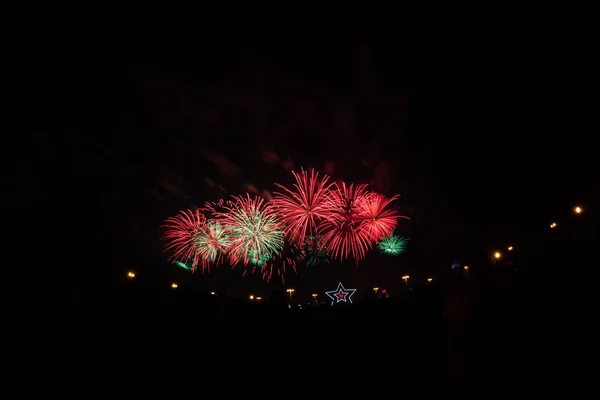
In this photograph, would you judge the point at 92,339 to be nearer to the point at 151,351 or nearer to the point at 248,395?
the point at 151,351

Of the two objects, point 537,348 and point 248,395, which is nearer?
point 537,348

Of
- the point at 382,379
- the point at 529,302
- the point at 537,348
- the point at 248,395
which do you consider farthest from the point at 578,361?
the point at 248,395

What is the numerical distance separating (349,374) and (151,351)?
24.6ft

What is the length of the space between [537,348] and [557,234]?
6.03 meters

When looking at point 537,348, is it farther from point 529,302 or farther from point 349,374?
point 349,374

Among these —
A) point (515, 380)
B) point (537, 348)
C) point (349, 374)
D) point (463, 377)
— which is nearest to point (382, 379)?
point (349, 374)

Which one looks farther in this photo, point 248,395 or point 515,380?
point 248,395

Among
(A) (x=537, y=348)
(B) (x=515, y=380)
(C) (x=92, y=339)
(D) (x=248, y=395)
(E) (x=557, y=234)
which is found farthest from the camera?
(E) (x=557, y=234)

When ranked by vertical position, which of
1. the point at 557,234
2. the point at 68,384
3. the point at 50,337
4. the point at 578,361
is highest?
the point at 557,234

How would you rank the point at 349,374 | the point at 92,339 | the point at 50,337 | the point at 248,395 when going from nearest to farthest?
the point at 50,337 → the point at 92,339 → the point at 248,395 → the point at 349,374

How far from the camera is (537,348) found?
10.4m

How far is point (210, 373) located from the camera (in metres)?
12.0

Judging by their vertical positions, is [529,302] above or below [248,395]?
above

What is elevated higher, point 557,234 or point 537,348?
point 557,234
